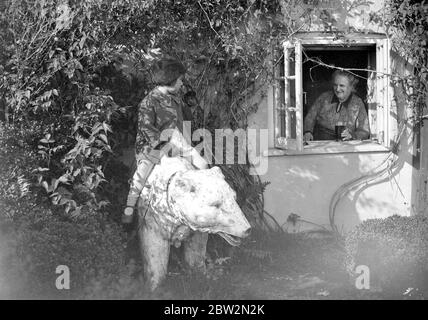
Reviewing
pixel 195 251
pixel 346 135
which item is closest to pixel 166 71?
pixel 195 251

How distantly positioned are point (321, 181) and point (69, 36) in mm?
3327

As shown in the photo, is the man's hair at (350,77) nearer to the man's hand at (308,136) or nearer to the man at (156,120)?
the man's hand at (308,136)

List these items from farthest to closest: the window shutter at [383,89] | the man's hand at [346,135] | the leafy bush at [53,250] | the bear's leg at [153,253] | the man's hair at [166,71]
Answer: the man's hand at [346,135], the window shutter at [383,89], the man's hair at [166,71], the bear's leg at [153,253], the leafy bush at [53,250]

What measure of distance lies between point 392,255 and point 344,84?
10.9 feet

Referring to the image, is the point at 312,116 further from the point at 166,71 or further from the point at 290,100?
the point at 166,71

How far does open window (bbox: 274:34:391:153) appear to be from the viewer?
632 centimetres

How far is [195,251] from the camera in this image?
17.1ft

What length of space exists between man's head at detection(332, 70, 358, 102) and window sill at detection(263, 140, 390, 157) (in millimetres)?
894

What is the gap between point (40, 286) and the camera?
430 centimetres

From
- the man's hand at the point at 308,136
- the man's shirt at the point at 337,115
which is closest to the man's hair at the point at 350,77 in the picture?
the man's shirt at the point at 337,115

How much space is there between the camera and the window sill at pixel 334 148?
21.7 feet

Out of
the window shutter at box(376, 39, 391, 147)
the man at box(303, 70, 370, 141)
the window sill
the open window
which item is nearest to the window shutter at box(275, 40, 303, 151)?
the open window

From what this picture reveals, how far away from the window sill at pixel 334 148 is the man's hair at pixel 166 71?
1.63 m

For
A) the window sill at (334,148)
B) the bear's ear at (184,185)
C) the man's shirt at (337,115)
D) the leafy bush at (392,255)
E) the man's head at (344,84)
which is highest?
the man's head at (344,84)
